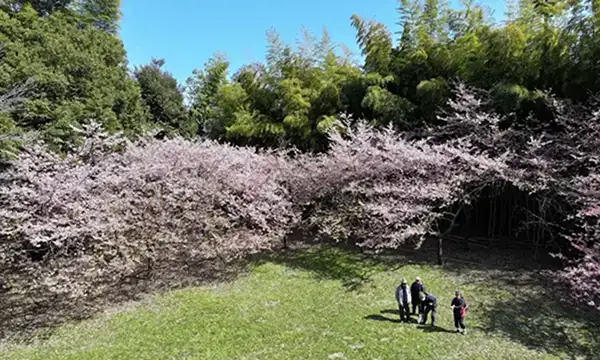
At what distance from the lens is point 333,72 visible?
1076cm

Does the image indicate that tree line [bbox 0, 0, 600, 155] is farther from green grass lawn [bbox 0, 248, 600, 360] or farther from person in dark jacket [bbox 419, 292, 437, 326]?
person in dark jacket [bbox 419, 292, 437, 326]

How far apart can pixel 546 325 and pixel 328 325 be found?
306 cm

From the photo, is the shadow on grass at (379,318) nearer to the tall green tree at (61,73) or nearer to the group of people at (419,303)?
the group of people at (419,303)

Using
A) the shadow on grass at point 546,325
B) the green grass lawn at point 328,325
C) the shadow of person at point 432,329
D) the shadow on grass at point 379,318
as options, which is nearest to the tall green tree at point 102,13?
the green grass lawn at point 328,325

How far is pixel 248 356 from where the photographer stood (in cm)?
447

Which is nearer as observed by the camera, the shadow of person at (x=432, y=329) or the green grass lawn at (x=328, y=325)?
the green grass lawn at (x=328, y=325)

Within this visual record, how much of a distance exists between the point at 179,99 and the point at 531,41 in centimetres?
1289

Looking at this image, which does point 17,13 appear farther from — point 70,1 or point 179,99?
point 179,99

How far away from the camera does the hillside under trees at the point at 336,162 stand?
605 cm

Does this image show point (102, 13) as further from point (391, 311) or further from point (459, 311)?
point (459, 311)

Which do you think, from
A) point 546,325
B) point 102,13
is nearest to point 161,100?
point 102,13

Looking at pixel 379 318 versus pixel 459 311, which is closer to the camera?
pixel 459 311

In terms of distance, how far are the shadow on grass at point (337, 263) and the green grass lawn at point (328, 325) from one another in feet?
0.26

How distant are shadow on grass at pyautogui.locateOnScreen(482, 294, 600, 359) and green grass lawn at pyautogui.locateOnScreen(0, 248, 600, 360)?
0.01 meters
